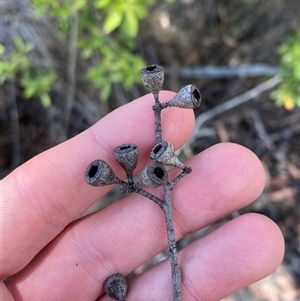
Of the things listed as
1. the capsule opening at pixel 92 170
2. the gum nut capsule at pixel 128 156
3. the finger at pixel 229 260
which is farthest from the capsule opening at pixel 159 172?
the finger at pixel 229 260

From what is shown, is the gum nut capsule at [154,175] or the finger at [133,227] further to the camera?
the finger at [133,227]

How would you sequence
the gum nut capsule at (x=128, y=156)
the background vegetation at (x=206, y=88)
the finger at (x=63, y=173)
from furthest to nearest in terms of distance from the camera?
the background vegetation at (x=206, y=88) → the finger at (x=63, y=173) → the gum nut capsule at (x=128, y=156)

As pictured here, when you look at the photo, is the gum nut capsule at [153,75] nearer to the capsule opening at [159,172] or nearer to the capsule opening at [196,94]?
the capsule opening at [196,94]

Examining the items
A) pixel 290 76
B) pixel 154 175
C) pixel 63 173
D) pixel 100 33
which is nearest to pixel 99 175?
pixel 154 175

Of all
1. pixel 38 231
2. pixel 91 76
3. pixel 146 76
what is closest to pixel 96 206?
pixel 91 76

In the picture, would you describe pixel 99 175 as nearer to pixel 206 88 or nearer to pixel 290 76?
pixel 290 76

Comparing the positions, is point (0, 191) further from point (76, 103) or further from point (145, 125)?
point (76, 103)

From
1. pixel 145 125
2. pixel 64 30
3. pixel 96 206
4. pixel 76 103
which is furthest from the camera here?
pixel 76 103

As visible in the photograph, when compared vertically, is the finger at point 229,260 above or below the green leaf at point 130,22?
below
